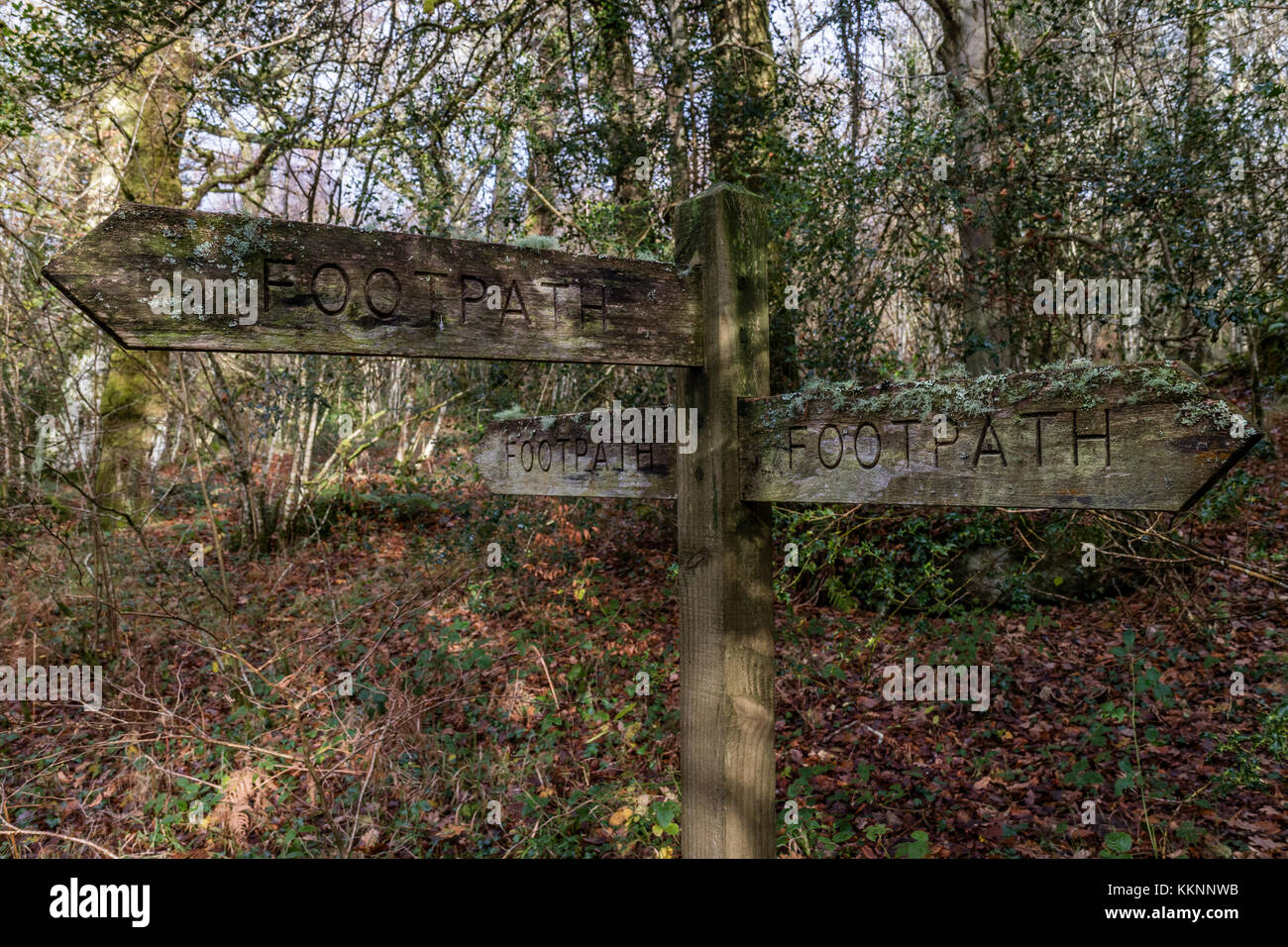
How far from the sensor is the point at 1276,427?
8.97 metres

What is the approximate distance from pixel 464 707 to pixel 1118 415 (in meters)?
4.56

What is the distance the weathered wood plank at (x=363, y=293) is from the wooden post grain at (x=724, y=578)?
0.10m

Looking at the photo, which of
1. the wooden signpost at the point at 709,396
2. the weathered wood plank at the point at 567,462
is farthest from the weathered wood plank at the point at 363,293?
the weathered wood plank at the point at 567,462

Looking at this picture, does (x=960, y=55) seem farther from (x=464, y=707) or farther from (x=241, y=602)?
(x=241, y=602)

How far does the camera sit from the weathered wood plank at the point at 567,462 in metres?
2.30

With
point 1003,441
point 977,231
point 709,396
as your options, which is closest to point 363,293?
point 709,396

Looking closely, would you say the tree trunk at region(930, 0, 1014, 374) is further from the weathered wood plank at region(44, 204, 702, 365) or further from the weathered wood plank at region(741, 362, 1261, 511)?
the weathered wood plank at region(44, 204, 702, 365)

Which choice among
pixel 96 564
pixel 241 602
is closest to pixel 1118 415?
pixel 96 564

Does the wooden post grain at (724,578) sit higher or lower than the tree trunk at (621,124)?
lower

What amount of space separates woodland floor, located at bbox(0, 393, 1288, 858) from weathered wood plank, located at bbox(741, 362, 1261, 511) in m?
2.26

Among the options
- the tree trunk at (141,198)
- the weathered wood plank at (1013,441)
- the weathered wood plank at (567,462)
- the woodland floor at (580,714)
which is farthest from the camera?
the tree trunk at (141,198)

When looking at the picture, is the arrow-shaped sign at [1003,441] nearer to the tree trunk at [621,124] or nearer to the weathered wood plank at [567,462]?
the weathered wood plank at [567,462]

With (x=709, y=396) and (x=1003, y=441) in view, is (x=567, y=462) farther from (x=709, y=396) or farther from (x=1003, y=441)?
(x=1003, y=441)

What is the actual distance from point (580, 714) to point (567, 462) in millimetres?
3042
